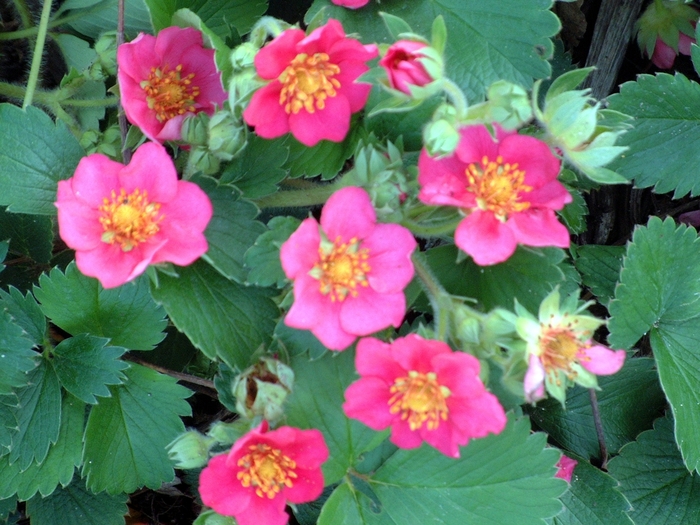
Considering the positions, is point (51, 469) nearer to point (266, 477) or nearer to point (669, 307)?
point (266, 477)

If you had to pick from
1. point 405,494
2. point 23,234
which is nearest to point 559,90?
point 405,494

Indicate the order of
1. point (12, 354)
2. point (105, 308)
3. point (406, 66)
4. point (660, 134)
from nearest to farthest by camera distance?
point (406, 66) < point (12, 354) < point (105, 308) < point (660, 134)

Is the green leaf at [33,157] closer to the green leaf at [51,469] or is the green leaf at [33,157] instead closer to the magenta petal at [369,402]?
the green leaf at [51,469]

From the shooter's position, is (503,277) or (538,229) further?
(503,277)

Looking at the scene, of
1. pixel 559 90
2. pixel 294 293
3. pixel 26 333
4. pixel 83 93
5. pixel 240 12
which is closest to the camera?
pixel 294 293

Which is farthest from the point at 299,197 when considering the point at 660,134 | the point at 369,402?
the point at 660,134

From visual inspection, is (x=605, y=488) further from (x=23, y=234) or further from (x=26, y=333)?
(x=23, y=234)

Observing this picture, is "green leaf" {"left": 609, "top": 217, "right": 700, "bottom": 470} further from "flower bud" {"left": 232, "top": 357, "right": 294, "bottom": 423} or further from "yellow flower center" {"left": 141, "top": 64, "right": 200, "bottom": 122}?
"yellow flower center" {"left": 141, "top": 64, "right": 200, "bottom": 122}
